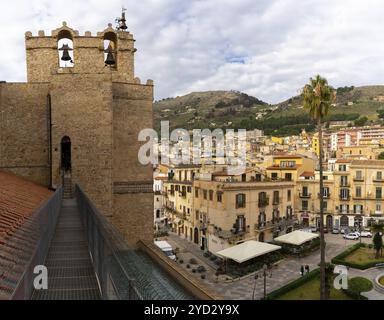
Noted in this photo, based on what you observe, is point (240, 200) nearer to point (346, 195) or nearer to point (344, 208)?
point (346, 195)

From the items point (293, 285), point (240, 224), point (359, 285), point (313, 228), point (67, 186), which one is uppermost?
point (67, 186)

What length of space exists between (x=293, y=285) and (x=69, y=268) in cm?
2076

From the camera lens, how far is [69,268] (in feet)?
22.3

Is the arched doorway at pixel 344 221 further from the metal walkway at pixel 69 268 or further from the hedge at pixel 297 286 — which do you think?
the metal walkway at pixel 69 268

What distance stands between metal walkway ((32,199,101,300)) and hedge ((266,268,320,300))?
52.5ft

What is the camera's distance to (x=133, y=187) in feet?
54.5

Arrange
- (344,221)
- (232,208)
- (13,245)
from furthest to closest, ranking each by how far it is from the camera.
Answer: (344,221)
(232,208)
(13,245)

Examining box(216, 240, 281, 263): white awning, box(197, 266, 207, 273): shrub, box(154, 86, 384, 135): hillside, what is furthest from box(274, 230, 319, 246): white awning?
box(154, 86, 384, 135): hillside

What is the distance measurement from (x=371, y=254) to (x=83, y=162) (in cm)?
2792

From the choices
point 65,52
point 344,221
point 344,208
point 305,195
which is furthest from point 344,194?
point 65,52

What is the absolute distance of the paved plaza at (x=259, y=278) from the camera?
2419cm

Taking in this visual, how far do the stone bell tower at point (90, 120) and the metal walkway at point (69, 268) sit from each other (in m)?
4.42

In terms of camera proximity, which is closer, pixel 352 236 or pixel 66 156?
pixel 66 156
